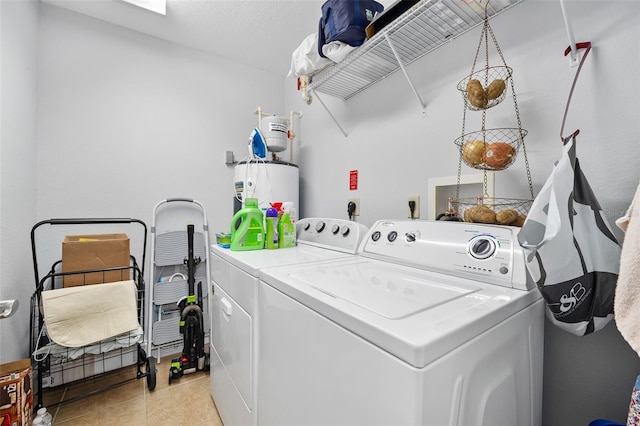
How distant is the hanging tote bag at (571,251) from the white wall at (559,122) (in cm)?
21

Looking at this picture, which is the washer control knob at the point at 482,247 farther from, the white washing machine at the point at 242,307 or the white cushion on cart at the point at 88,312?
the white cushion on cart at the point at 88,312

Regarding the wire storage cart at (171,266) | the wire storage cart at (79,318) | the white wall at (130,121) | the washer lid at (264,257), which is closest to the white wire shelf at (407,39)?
the washer lid at (264,257)

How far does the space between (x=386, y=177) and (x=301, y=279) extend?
1030 mm

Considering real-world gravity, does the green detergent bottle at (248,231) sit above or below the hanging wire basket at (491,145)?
below

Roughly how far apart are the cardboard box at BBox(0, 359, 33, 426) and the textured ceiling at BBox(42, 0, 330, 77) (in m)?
2.30

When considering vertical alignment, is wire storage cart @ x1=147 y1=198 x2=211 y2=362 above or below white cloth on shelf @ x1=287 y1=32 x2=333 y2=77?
below

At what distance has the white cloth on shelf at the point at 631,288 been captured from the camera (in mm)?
583

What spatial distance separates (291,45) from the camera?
7.60 feet

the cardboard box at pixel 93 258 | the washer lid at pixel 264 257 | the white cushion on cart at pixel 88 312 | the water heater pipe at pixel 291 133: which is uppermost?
the water heater pipe at pixel 291 133

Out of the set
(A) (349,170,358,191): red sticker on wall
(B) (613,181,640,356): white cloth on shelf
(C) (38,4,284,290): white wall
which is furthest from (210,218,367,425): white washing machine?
(C) (38,4,284,290): white wall

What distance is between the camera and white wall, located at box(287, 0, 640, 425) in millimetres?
839

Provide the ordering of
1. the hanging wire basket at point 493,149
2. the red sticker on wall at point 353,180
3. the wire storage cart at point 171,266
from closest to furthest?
the hanging wire basket at point 493,149 < the red sticker on wall at point 353,180 < the wire storage cart at point 171,266

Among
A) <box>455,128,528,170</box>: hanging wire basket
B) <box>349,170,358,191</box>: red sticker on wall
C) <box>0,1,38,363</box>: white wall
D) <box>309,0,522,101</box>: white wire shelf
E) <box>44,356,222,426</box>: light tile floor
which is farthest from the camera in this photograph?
<box>349,170,358,191</box>: red sticker on wall

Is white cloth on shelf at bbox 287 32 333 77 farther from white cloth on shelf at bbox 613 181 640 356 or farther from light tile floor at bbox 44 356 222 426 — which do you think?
light tile floor at bbox 44 356 222 426
